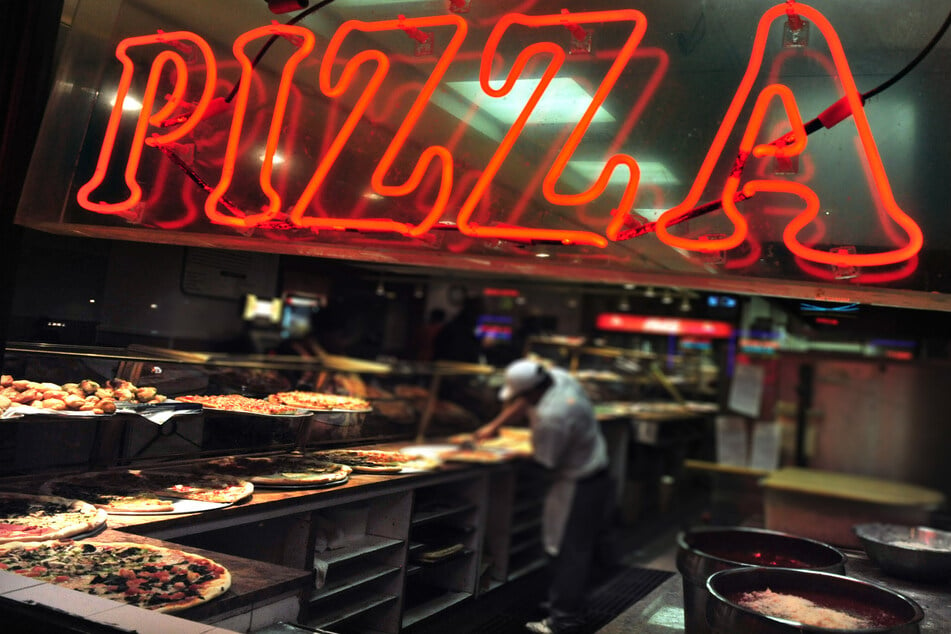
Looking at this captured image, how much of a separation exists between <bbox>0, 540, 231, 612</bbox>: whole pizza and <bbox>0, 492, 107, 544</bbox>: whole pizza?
44mm

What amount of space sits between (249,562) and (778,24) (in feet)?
7.52

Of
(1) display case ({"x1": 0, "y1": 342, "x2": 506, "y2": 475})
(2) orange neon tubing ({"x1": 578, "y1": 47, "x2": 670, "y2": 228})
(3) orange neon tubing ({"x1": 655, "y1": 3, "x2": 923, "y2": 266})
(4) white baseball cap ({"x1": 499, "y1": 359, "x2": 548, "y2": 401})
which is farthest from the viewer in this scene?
(4) white baseball cap ({"x1": 499, "y1": 359, "x2": 548, "y2": 401})

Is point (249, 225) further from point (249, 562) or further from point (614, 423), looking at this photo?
point (614, 423)

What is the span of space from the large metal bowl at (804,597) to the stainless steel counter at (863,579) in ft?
0.79

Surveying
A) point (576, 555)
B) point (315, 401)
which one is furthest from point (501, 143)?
point (576, 555)

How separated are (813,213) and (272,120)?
181 centimetres

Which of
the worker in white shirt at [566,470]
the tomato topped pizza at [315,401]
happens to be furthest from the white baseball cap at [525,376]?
the tomato topped pizza at [315,401]

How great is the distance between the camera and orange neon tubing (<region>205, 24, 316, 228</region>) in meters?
2.54

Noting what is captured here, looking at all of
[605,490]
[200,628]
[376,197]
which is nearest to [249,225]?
[376,197]

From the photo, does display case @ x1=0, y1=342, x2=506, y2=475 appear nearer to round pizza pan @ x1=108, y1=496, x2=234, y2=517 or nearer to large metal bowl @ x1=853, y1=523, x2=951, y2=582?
round pizza pan @ x1=108, y1=496, x2=234, y2=517

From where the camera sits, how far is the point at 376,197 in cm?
277

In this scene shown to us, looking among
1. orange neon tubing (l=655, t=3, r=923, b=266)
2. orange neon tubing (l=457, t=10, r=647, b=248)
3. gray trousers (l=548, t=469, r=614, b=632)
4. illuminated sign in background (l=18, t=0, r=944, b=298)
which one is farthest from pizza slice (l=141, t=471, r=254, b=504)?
gray trousers (l=548, t=469, r=614, b=632)

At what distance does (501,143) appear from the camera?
234 centimetres

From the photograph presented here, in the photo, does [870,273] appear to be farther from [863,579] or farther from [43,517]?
[43,517]
